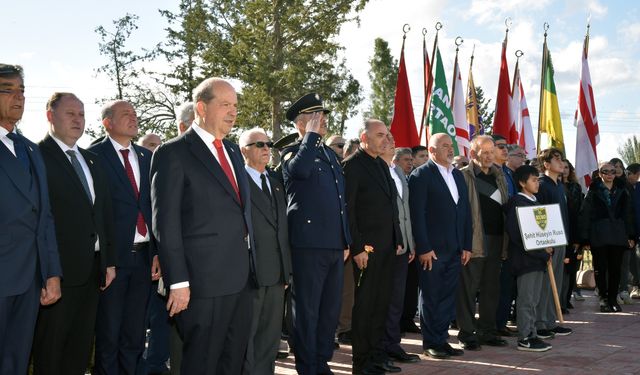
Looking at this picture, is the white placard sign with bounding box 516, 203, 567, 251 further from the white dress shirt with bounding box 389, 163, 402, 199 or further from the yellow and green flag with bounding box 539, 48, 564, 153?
the yellow and green flag with bounding box 539, 48, 564, 153

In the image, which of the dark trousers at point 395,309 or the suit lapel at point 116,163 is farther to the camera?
the dark trousers at point 395,309

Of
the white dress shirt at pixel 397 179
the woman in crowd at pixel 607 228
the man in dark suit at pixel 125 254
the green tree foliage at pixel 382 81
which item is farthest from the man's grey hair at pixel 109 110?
the green tree foliage at pixel 382 81

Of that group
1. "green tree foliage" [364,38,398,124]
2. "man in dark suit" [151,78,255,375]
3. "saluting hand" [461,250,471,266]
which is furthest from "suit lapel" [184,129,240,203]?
"green tree foliage" [364,38,398,124]

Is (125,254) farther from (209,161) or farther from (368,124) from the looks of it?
(368,124)

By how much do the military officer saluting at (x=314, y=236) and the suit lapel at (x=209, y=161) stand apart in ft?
5.00

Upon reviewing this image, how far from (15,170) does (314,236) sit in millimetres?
2335

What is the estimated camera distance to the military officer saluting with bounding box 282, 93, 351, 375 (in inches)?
207

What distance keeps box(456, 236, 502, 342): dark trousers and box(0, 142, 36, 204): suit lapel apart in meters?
4.49

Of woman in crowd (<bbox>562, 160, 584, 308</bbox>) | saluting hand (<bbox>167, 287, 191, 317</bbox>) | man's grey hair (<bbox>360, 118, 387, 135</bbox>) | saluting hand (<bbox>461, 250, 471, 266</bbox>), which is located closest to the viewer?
saluting hand (<bbox>167, 287, 191, 317</bbox>)

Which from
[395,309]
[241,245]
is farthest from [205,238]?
[395,309]

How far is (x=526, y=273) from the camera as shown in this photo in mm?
6871

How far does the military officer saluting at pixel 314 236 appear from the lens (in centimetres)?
525

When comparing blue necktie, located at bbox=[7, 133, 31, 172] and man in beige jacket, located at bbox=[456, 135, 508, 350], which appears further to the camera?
man in beige jacket, located at bbox=[456, 135, 508, 350]

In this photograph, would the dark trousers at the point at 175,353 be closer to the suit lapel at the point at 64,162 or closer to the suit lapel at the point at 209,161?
the suit lapel at the point at 64,162
